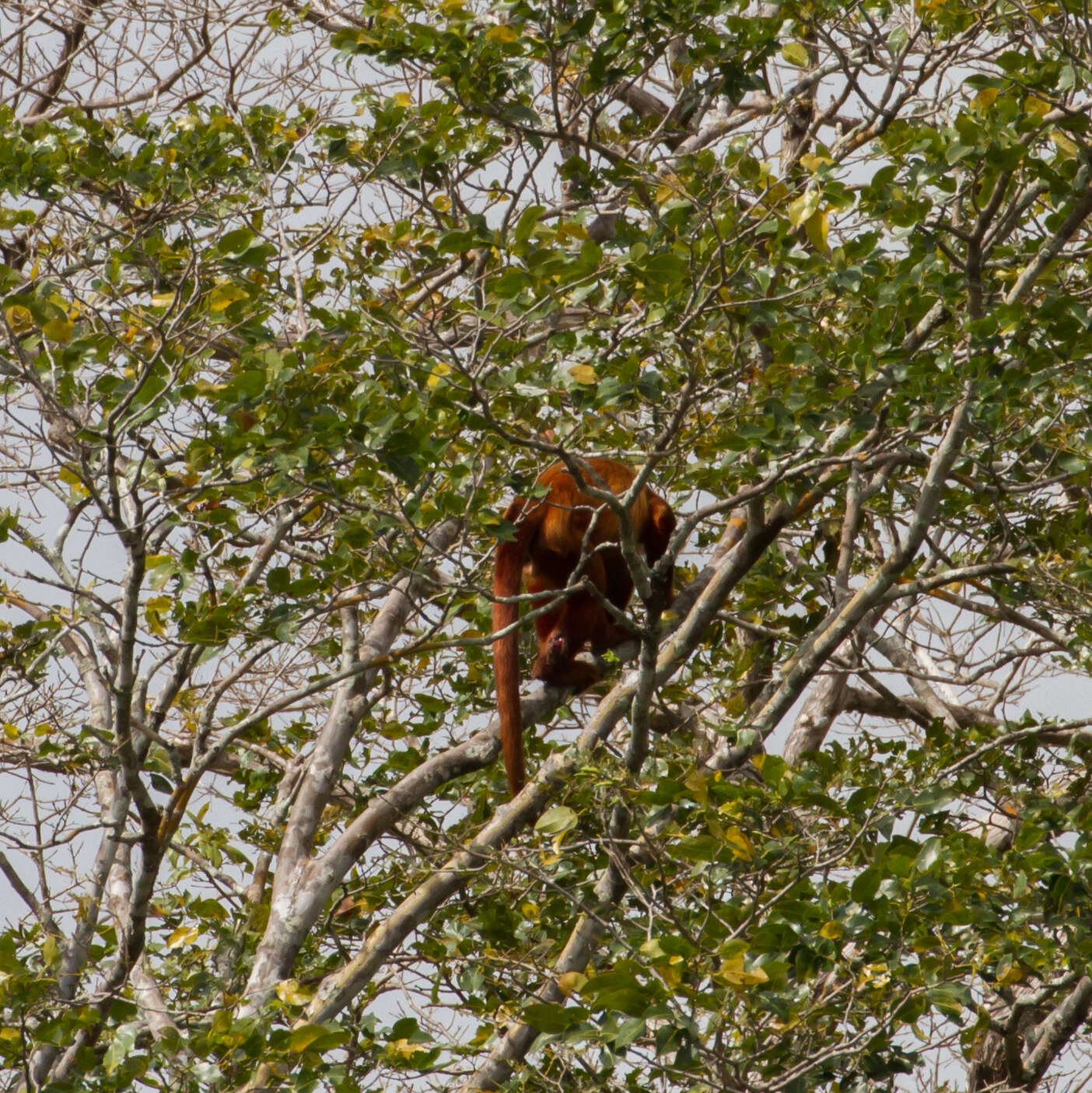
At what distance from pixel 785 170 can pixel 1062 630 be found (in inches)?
69.8

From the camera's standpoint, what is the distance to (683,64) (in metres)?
4.93

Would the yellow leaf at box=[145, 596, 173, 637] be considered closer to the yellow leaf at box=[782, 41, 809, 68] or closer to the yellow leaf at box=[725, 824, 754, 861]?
the yellow leaf at box=[725, 824, 754, 861]

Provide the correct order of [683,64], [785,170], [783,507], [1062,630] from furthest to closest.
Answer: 1. [683,64]
2. [1062,630]
3. [785,170]
4. [783,507]

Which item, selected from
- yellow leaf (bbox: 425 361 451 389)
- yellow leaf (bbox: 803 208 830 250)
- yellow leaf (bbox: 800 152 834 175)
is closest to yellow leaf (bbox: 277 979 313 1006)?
yellow leaf (bbox: 425 361 451 389)

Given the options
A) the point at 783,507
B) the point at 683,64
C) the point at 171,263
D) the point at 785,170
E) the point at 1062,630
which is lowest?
the point at 1062,630

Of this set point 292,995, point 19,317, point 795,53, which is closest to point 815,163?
point 795,53

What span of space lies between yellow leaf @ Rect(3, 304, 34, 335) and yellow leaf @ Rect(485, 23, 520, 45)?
5.05ft

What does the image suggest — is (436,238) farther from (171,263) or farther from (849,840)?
(849,840)

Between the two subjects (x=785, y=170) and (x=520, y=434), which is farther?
(x=785, y=170)

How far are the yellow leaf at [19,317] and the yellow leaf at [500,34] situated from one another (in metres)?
1.54

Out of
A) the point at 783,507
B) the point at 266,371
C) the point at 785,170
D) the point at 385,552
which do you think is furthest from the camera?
the point at 785,170

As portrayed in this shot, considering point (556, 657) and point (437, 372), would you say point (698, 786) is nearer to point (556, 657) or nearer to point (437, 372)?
point (437, 372)

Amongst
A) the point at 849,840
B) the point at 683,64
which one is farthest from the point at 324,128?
the point at 849,840

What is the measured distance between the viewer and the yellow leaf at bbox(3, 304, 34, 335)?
3.46 m
